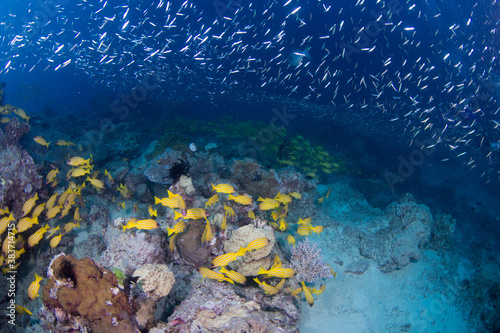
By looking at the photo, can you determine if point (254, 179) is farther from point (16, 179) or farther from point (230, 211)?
point (16, 179)

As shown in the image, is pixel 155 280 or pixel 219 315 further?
pixel 155 280

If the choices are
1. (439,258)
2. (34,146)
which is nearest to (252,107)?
(34,146)

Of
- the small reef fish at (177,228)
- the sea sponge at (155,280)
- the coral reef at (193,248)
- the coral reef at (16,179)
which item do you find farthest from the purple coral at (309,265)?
the coral reef at (16,179)

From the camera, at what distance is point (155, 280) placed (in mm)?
3289

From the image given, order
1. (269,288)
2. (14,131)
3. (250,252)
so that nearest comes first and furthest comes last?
(269,288) → (250,252) → (14,131)

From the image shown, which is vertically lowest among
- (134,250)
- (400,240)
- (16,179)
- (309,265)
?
(16,179)

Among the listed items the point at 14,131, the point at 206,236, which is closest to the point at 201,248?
the point at 206,236

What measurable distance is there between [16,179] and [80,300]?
5508 millimetres

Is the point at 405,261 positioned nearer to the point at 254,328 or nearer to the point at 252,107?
the point at 254,328

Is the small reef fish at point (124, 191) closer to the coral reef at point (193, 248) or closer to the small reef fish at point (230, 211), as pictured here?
the coral reef at point (193, 248)

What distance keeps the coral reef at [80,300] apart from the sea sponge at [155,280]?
48 centimetres

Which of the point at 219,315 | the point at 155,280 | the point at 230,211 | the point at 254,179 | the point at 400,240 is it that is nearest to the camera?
the point at 219,315

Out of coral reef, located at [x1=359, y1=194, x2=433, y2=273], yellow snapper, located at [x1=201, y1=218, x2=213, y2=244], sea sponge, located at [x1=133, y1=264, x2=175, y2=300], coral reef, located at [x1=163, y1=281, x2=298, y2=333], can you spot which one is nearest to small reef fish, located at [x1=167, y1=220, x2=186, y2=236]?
yellow snapper, located at [x1=201, y1=218, x2=213, y2=244]

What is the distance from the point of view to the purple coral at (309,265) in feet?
16.4
